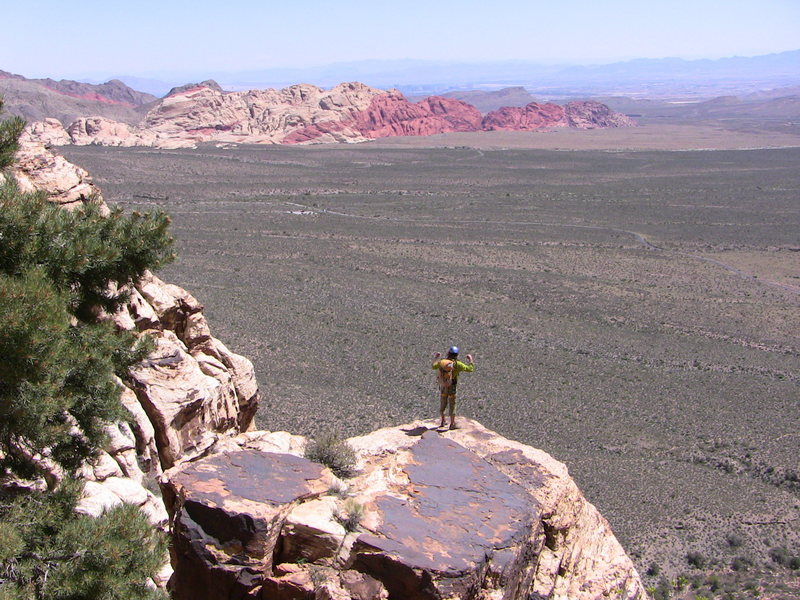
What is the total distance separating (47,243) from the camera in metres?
7.08

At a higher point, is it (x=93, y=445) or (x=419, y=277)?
(x=93, y=445)

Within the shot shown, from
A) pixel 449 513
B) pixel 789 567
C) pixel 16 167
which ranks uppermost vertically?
pixel 16 167

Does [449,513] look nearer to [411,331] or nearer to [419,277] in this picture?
[411,331]

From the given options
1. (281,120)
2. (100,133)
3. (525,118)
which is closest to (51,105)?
(281,120)

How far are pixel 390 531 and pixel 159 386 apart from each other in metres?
5.59

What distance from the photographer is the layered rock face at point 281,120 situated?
7431cm

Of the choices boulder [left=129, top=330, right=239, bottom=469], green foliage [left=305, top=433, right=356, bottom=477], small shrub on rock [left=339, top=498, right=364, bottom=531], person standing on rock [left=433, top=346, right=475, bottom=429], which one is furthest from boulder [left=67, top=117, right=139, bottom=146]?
small shrub on rock [left=339, top=498, right=364, bottom=531]

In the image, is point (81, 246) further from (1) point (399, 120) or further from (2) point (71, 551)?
(1) point (399, 120)

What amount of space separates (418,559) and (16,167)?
8105mm

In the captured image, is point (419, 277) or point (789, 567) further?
point (419, 277)

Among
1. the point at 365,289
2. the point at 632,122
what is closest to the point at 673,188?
the point at 365,289

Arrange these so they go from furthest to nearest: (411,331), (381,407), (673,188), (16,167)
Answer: (673,188)
(411,331)
(381,407)
(16,167)

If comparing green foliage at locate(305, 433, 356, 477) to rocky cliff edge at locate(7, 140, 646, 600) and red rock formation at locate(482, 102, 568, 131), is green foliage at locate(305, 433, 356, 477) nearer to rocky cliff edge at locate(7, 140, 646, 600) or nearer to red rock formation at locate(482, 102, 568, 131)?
rocky cliff edge at locate(7, 140, 646, 600)

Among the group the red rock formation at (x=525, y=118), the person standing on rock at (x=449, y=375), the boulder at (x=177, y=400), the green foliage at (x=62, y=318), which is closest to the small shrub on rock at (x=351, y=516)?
the green foliage at (x=62, y=318)
